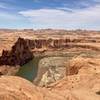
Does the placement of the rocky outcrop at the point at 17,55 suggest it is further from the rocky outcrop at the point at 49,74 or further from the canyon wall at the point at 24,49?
the rocky outcrop at the point at 49,74

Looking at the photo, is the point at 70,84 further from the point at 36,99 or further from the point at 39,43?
the point at 39,43

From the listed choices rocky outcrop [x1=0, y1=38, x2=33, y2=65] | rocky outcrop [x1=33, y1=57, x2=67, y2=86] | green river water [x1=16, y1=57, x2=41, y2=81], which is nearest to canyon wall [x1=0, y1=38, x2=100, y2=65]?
rocky outcrop [x1=0, y1=38, x2=33, y2=65]

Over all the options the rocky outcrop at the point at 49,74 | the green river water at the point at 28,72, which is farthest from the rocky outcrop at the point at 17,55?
the rocky outcrop at the point at 49,74

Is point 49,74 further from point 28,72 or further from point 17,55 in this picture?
point 17,55

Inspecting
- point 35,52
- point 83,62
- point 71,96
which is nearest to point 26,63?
point 35,52

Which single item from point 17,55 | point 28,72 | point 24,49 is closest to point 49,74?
point 28,72

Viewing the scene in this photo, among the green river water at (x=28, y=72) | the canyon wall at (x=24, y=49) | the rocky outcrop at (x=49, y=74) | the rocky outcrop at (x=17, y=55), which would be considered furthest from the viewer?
the canyon wall at (x=24, y=49)

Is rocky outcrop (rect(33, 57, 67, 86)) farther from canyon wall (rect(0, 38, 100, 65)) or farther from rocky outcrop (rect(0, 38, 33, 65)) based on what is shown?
canyon wall (rect(0, 38, 100, 65))

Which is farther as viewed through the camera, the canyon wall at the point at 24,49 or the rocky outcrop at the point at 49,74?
the canyon wall at the point at 24,49
